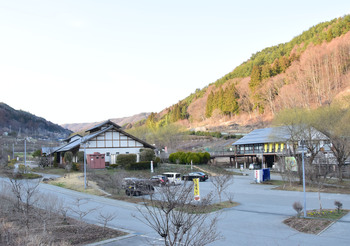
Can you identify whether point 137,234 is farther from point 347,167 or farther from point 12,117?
point 12,117

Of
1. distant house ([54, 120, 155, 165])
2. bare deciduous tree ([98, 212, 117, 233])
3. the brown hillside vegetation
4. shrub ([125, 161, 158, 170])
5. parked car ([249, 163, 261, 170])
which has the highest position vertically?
the brown hillside vegetation

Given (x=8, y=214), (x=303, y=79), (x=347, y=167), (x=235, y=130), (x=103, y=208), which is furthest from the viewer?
(x=235, y=130)

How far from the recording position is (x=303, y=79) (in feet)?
279

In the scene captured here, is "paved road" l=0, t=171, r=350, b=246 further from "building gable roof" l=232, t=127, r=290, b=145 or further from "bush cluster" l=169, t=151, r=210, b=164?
"bush cluster" l=169, t=151, r=210, b=164

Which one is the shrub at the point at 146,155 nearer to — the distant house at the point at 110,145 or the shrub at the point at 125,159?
the shrub at the point at 125,159

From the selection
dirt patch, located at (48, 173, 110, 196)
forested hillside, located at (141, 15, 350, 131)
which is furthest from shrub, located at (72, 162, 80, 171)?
forested hillside, located at (141, 15, 350, 131)

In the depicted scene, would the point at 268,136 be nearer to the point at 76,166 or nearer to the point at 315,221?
the point at 76,166

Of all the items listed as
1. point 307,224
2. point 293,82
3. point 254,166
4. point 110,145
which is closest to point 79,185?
point 110,145

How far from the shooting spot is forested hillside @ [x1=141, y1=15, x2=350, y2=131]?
3243 inches

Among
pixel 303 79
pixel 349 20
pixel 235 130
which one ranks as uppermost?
pixel 349 20

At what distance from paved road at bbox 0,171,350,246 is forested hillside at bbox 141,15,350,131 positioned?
50589 millimetres

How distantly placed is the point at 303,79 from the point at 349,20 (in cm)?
2726

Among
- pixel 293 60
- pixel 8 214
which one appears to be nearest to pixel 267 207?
pixel 8 214

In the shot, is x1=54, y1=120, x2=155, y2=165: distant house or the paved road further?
x1=54, y1=120, x2=155, y2=165: distant house
